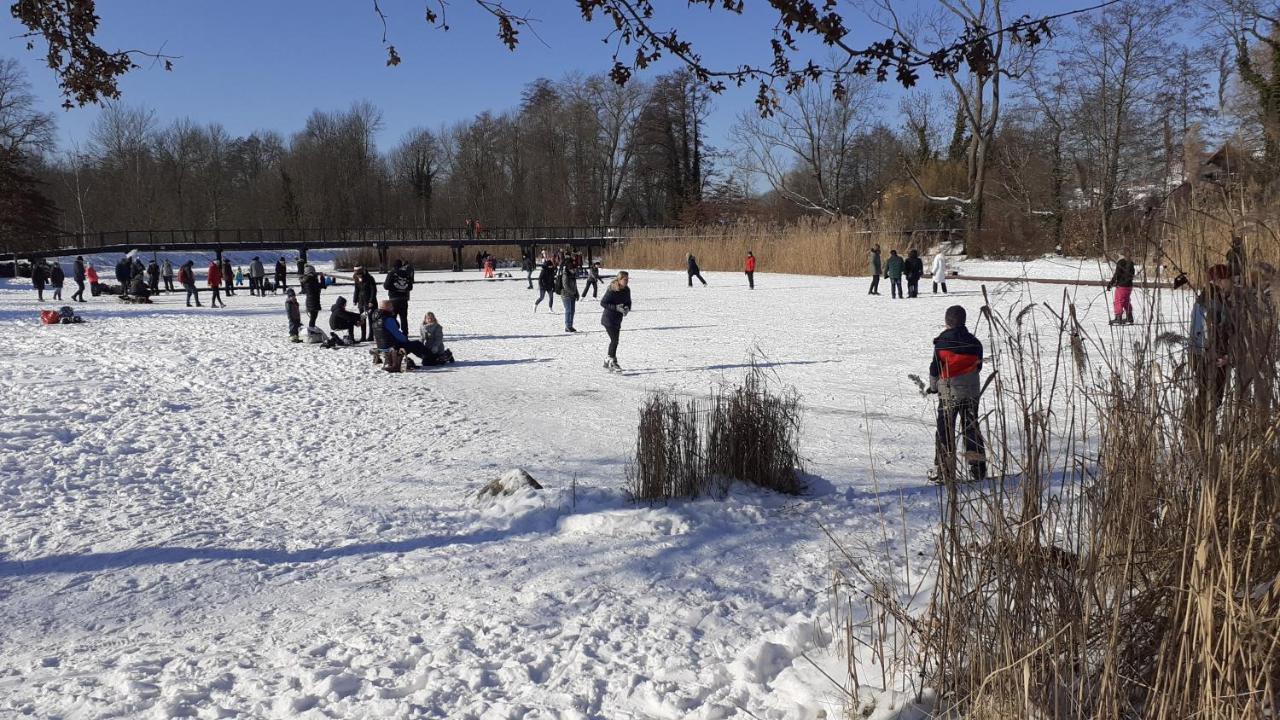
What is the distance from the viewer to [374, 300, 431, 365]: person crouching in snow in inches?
506

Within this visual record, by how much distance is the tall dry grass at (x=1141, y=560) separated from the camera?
7.14ft

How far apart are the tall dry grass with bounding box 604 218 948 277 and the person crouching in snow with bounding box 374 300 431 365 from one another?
18.4 metres

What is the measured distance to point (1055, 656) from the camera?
2393 millimetres

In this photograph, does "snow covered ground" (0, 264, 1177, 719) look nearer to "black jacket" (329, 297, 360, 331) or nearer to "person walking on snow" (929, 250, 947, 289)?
"black jacket" (329, 297, 360, 331)

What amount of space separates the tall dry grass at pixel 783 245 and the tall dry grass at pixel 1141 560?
2549cm

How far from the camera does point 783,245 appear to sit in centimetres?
3719

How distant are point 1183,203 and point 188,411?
1000 centimetres

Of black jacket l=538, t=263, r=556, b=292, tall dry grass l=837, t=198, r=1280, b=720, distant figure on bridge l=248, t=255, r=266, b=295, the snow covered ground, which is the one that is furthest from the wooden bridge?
tall dry grass l=837, t=198, r=1280, b=720

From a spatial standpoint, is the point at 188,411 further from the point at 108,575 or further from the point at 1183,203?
the point at 1183,203

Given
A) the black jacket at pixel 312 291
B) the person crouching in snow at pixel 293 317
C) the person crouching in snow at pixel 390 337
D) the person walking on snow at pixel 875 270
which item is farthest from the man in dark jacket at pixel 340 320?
the person walking on snow at pixel 875 270

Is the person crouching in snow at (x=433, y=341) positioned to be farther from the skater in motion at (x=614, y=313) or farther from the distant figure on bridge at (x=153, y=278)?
the distant figure on bridge at (x=153, y=278)

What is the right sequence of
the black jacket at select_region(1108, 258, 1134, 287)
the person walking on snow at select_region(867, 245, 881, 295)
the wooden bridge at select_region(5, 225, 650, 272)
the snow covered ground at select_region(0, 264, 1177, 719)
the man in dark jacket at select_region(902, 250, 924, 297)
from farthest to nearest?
the wooden bridge at select_region(5, 225, 650, 272)
the person walking on snow at select_region(867, 245, 881, 295)
the man in dark jacket at select_region(902, 250, 924, 297)
the snow covered ground at select_region(0, 264, 1177, 719)
the black jacket at select_region(1108, 258, 1134, 287)

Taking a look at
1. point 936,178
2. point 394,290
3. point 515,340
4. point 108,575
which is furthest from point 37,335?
point 936,178

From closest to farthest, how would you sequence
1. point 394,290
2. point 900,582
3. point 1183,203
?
point 1183,203 < point 900,582 < point 394,290
